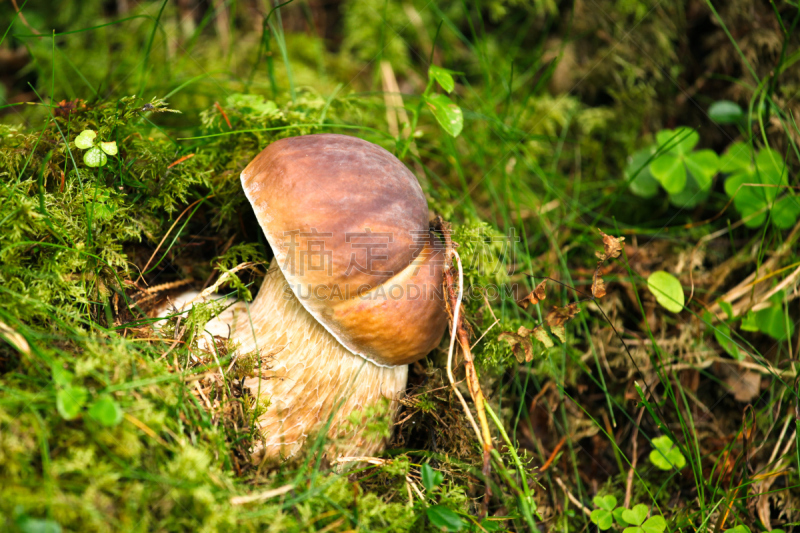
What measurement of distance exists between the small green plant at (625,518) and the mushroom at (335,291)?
91 cm

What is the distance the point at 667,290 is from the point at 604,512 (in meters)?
1.04

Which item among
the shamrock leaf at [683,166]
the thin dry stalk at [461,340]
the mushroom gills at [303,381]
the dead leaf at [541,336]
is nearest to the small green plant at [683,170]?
the shamrock leaf at [683,166]

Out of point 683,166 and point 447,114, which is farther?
point 683,166

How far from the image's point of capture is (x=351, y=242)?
56.5 inches

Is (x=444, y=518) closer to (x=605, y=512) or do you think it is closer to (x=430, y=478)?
(x=430, y=478)

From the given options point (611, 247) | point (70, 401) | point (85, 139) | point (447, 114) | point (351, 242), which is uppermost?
point (85, 139)

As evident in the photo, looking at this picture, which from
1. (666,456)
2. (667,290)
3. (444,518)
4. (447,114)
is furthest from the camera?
(667,290)

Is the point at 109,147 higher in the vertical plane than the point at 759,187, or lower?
higher

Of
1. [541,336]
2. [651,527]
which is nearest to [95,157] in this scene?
[541,336]

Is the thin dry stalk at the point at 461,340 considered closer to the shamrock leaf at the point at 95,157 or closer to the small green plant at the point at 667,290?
the small green plant at the point at 667,290

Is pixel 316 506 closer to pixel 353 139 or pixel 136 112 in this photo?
pixel 353 139

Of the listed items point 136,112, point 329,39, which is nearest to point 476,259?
point 136,112

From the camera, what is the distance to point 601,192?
2.78 m

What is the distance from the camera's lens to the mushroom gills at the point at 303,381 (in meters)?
1.62
